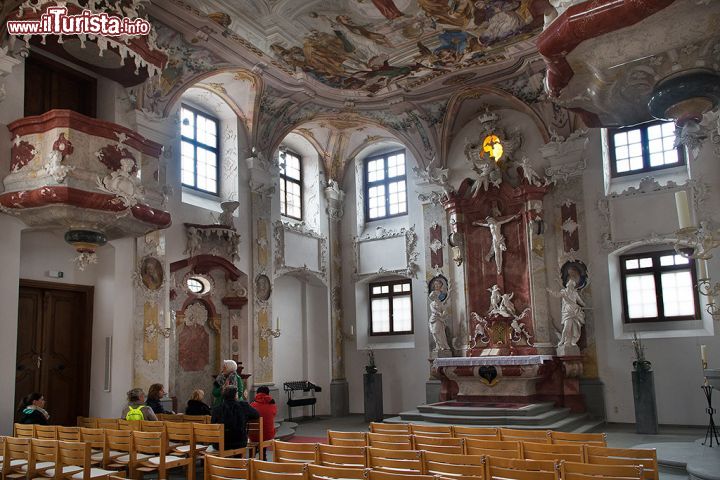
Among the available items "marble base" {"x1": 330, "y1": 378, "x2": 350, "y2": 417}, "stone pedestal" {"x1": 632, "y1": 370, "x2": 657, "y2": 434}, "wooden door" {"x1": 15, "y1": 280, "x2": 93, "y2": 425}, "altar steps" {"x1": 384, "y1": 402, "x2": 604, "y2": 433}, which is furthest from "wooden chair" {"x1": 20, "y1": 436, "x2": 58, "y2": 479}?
"marble base" {"x1": 330, "y1": 378, "x2": 350, "y2": 417}

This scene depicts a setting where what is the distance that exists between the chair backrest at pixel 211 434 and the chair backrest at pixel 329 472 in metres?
2.54

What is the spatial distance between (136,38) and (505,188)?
8743mm

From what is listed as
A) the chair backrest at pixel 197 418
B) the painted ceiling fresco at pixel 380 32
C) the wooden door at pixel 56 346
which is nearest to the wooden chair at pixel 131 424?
the chair backrest at pixel 197 418

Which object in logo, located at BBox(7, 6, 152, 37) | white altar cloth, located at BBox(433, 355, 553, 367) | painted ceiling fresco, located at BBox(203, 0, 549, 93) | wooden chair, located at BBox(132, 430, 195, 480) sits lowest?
wooden chair, located at BBox(132, 430, 195, 480)

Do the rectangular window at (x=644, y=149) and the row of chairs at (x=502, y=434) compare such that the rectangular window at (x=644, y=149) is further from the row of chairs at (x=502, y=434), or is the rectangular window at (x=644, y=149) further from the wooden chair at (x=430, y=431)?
the wooden chair at (x=430, y=431)

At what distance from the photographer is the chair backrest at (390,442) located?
6332 mm

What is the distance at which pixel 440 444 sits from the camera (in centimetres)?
642

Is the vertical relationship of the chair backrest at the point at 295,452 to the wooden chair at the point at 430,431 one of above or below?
above

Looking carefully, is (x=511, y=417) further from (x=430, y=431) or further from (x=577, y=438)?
(x=577, y=438)

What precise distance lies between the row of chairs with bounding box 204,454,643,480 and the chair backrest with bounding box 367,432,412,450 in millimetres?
963

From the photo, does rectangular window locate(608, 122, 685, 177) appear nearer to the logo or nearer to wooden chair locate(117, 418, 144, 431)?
the logo

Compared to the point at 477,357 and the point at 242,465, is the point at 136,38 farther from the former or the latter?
the point at 477,357

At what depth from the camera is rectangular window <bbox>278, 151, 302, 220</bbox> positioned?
663 inches

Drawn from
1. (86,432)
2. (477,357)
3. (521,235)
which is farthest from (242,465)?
(521,235)
